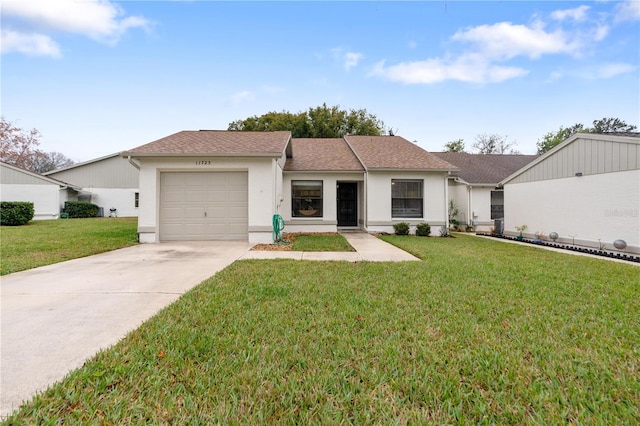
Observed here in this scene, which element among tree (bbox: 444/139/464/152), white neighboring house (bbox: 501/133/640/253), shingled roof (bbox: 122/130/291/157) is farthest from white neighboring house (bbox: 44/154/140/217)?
tree (bbox: 444/139/464/152)

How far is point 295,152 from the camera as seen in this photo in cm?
1512

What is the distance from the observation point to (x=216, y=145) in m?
10.2

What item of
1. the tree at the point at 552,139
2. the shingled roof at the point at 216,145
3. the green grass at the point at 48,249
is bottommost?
the green grass at the point at 48,249

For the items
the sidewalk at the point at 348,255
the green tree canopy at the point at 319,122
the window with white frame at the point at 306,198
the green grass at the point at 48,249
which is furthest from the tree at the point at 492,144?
the green grass at the point at 48,249

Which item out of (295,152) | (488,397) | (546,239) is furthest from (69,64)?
(546,239)

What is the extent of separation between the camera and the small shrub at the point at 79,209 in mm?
21406

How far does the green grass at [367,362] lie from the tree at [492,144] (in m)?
38.5

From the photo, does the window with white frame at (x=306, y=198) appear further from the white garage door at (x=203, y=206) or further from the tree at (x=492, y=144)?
the tree at (x=492, y=144)

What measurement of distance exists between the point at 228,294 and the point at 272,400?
7.88ft

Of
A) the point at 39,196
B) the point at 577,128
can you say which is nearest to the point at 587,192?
the point at 39,196

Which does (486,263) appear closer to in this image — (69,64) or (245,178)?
(245,178)

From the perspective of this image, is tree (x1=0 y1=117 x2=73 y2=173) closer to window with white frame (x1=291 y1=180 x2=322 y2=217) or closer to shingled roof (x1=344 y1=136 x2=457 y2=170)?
window with white frame (x1=291 y1=180 x2=322 y2=217)

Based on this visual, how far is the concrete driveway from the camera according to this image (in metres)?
2.26

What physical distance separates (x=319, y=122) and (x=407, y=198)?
1652cm
